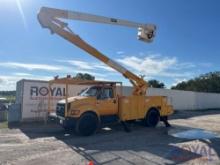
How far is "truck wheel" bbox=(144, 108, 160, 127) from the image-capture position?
15688 millimetres

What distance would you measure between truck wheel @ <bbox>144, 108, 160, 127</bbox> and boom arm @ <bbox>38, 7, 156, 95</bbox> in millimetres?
1184

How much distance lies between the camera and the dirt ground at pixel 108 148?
27.2 ft

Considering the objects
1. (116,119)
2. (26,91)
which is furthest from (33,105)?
(116,119)

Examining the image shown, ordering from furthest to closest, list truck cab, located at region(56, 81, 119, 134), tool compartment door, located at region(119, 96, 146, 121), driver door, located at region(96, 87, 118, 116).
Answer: tool compartment door, located at region(119, 96, 146, 121)
driver door, located at region(96, 87, 118, 116)
truck cab, located at region(56, 81, 119, 134)

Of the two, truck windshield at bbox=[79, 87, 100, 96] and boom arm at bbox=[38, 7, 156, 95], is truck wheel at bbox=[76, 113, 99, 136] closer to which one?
truck windshield at bbox=[79, 87, 100, 96]

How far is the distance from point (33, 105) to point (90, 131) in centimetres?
693

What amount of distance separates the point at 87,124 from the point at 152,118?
4.86 meters

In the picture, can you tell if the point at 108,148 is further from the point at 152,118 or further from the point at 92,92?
the point at 152,118

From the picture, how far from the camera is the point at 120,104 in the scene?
1420 cm

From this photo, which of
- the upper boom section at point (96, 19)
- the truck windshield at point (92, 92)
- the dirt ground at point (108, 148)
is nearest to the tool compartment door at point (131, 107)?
the dirt ground at point (108, 148)

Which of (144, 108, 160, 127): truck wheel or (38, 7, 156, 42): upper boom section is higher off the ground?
(38, 7, 156, 42): upper boom section

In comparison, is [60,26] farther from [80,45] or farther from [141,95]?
[141,95]

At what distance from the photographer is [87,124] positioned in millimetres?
12617

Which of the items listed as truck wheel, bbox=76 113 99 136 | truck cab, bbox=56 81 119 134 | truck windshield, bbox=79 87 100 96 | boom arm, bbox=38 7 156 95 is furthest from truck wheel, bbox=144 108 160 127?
truck wheel, bbox=76 113 99 136
